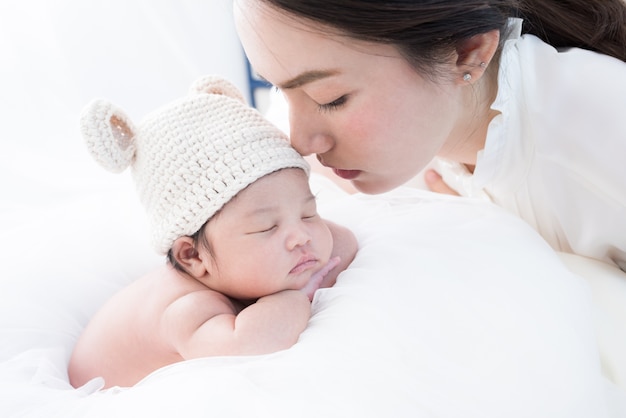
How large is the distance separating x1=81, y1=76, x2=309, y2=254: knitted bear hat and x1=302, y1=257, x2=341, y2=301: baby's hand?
0.18m

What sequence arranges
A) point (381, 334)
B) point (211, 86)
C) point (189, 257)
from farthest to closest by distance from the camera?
point (211, 86) → point (189, 257) → point (381, 334)

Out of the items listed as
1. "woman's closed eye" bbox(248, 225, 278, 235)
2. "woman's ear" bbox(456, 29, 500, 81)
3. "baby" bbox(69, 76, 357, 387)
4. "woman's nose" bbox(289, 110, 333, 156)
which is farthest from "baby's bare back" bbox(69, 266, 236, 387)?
"woman's ear" bbox(456, 29, 500, 81)

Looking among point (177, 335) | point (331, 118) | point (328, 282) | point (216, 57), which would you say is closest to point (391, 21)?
point (331, 118)

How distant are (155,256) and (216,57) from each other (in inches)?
39.6

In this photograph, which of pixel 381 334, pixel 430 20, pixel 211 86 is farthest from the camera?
pixel 211 86

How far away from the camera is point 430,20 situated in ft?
3.10

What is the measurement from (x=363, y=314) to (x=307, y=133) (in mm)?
360

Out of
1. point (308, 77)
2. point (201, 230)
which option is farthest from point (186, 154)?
point (308, 77)

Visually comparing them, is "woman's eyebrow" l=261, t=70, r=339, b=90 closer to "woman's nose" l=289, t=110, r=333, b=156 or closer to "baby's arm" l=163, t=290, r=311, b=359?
"woman's nose" l=289, t=110, r=333, b=156

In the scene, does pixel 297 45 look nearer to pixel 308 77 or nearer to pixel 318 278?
pixel 308 77

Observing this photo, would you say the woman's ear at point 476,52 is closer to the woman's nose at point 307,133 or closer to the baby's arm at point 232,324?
the woman's nose at point 307,133

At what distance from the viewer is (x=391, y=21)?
92 cm

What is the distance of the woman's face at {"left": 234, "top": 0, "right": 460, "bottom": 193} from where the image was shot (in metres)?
0.96

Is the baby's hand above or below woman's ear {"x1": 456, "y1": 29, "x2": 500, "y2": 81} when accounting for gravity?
below
